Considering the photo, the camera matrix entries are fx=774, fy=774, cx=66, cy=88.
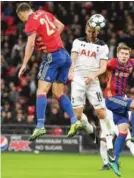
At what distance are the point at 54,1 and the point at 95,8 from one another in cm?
161

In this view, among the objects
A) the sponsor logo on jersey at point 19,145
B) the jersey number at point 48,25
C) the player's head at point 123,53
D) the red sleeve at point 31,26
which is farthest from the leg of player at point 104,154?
the sponsor logo on jersey at point 19,145

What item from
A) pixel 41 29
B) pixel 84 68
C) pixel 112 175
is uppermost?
pixel 41 29

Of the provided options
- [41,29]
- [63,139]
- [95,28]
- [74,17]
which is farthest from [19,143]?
[41,29]

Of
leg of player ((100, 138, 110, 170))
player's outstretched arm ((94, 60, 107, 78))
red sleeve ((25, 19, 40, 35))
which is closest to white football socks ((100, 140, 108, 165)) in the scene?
leg of player ((100, 138, 110, 170))

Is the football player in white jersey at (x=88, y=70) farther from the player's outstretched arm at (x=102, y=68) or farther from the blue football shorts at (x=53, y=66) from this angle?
the blue football shorts at (x=53, y=66)

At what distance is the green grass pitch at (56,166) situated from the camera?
1291cm

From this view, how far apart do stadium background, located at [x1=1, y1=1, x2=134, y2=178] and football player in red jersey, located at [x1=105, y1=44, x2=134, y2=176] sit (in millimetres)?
5685

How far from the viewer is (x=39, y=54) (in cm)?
2409

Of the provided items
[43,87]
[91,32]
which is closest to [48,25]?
[43,87]

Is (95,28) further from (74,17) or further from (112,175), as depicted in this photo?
(74,17)

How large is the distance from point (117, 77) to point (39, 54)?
1119 centimetres

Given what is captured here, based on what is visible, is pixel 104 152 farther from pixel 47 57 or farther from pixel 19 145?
pixel 19 145

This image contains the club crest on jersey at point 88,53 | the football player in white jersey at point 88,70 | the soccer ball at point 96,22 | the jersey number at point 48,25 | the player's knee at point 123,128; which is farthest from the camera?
the club crest on jersey at point 88,53

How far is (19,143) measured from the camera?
20984mm
